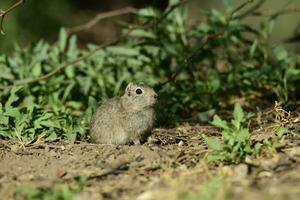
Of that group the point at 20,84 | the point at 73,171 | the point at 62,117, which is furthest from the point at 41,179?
the point at 20,84

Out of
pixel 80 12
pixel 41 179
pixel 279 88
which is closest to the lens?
pixel 41 179

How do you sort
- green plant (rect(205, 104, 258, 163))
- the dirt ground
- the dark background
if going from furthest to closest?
the dark background < green plant (rect(205, 104, 258, 163)) < the dirt ground

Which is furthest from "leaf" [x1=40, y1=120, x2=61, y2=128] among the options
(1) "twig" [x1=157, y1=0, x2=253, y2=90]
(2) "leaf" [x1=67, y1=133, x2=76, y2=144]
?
(1) "twig" [x1=157, y1=0, x2=253, y2=90]

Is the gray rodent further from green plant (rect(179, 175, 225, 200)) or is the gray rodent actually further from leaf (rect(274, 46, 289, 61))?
leaf (rect(274, 46, 289, 61))

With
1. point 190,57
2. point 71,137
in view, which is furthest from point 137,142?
point 190,57

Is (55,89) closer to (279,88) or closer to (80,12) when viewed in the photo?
(279,88)

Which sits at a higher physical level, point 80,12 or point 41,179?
point 80,12
